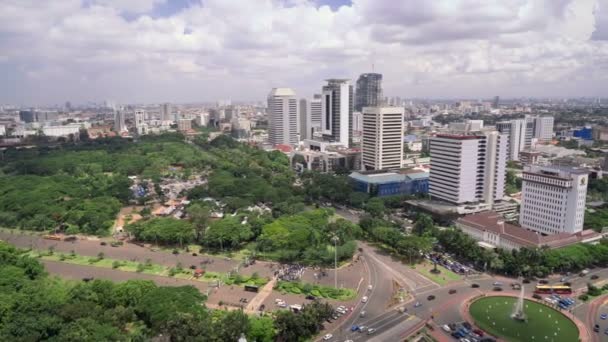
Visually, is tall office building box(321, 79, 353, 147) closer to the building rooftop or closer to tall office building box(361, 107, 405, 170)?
tall office building box(361, 107, 405, 170)

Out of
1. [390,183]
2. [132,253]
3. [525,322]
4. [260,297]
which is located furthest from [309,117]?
[525,322]

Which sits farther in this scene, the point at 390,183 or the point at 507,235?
the point at 390,183

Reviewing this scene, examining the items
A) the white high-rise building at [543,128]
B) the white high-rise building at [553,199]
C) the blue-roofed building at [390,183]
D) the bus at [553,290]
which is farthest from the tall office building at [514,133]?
the bus at [553,290]

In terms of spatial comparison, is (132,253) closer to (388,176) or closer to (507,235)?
(507,235)

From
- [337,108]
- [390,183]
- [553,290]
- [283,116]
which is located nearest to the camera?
[553,290]

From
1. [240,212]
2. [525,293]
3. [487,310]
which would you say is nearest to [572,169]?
[525,293]
